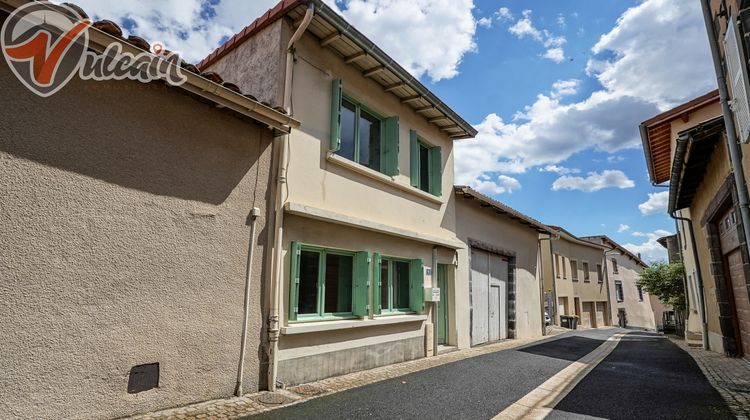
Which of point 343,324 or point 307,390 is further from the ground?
point 343,324

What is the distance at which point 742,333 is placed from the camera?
7984 millimetres

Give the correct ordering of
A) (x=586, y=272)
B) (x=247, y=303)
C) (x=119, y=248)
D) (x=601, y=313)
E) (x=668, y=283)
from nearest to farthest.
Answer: (x=119, y=248)
(x=247, y=303)
(x=668, y=283)
(x=586, y=272)
(x=601, y=313)

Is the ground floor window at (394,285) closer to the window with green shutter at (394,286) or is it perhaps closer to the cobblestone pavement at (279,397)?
the window with green shutter at (394,286)

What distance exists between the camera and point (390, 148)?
27.7 ft

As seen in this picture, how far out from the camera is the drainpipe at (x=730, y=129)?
4.95 metres

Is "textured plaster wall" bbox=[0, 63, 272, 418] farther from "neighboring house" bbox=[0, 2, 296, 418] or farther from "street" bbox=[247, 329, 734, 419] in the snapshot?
"street" bbox=[247, 329, 734, 419]

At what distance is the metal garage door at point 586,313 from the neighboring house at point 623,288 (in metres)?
3.48

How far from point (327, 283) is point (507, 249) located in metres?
8.27

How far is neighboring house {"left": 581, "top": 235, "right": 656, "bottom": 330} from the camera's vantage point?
105 feet

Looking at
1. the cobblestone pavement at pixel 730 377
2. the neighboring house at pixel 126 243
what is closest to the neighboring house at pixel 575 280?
the cobblestone pavement at pixel 730 377

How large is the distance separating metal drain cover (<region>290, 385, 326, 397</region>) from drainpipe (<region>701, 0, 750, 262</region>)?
5701 mm

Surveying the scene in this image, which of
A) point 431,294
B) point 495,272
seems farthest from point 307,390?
point 495,272

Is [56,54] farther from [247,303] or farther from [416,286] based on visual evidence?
[416,286]

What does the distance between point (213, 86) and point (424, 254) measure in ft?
18.8
